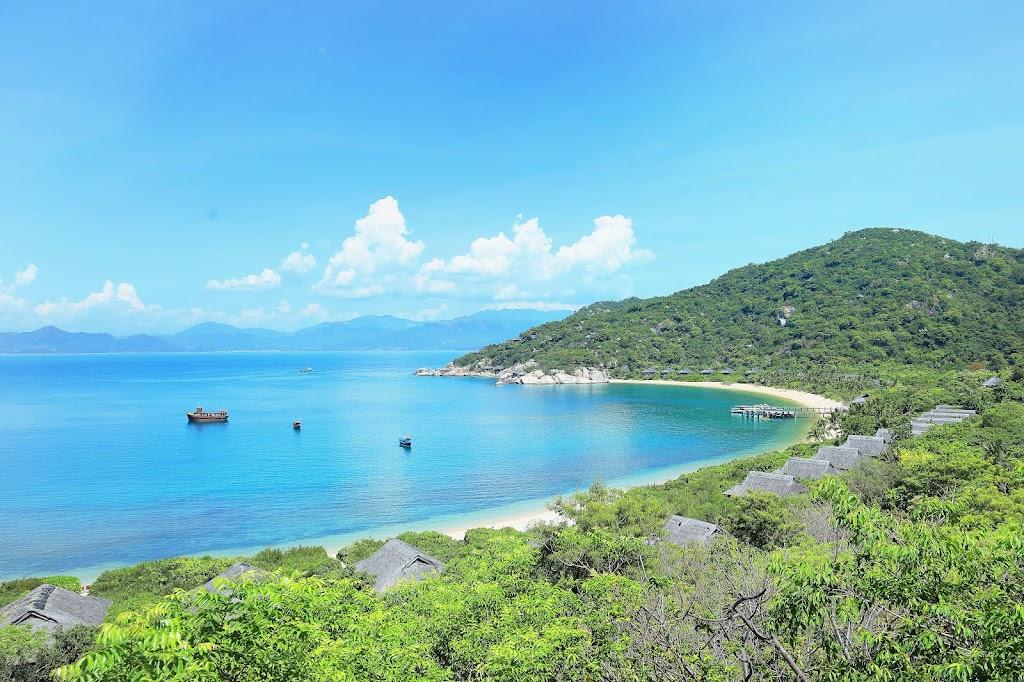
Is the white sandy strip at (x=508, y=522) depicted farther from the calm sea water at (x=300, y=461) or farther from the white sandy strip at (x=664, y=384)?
the calm sea water at (x=300, y=461)

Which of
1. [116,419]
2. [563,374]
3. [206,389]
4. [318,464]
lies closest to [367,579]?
[318,464]

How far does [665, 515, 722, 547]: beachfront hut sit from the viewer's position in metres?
20.5

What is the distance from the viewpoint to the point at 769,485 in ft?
91.4

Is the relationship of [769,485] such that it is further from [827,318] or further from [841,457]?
[827,318]

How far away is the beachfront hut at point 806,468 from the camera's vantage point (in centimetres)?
3009

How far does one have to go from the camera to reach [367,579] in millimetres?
18938

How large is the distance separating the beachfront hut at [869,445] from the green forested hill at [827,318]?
56.8 meters

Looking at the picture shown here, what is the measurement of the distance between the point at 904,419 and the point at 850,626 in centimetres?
4456

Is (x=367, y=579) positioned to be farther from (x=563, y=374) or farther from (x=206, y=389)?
(x=206, y=389)

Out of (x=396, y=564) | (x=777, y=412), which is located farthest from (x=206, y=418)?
(x=777, y=412)

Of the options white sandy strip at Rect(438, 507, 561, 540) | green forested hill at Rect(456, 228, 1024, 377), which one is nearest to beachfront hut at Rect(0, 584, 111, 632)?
white sandy strip at Rect(438, 507, 561, 540)

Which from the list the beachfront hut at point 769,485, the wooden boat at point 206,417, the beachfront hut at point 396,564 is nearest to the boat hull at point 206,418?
the wooden boat at point 206,417

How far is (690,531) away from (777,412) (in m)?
52.1

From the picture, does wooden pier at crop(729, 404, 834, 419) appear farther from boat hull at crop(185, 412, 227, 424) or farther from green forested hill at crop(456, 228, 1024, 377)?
boat hull at crop(185, 412, 227, 424)
